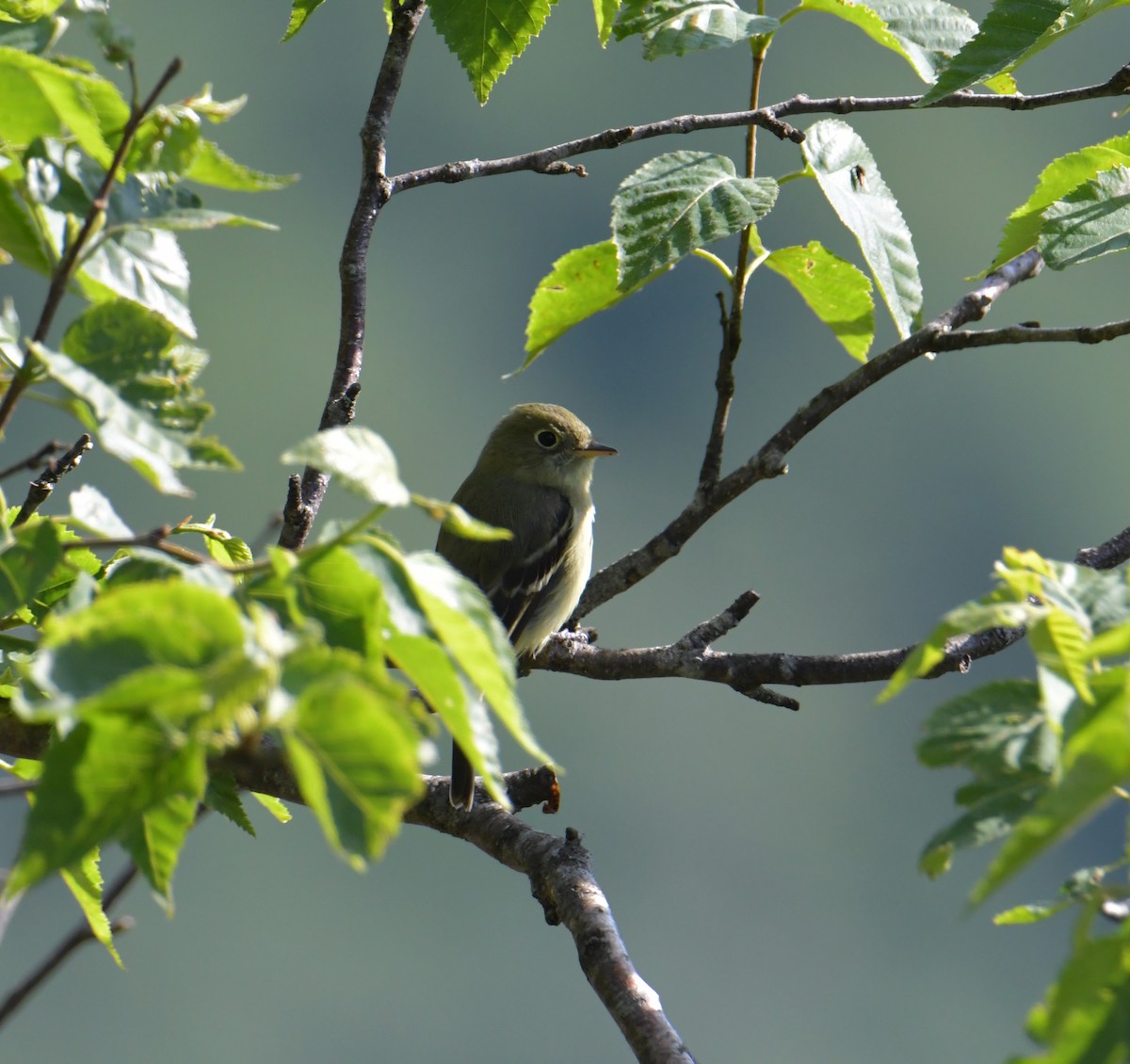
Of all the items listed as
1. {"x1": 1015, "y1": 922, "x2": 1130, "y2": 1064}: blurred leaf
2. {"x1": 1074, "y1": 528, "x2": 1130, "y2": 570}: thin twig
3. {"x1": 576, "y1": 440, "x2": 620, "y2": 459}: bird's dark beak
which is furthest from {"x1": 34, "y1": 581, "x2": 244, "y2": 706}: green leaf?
{"x1": 576, "y1": 440, "x2": 620, "y2": 459}: bird's dark beak

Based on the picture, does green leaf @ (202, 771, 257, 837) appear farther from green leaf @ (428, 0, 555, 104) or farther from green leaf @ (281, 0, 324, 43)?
green leaf @ (281, 0, 324, 43)

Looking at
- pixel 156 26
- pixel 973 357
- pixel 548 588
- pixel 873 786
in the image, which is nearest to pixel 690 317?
pixel 973 357

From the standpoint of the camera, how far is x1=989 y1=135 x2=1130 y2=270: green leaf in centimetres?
254

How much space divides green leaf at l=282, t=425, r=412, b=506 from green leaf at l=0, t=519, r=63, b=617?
391 mm

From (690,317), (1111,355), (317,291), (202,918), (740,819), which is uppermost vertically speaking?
(1111,355)

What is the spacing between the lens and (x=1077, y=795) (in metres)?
1.06

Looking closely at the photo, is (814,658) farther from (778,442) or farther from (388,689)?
(388,689)

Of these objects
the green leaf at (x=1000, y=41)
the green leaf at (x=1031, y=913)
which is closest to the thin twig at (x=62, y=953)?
the green leaf at (x=1031, y=913)

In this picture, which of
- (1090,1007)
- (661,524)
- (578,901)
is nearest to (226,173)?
(1090,1007)

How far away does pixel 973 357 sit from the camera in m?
84.2

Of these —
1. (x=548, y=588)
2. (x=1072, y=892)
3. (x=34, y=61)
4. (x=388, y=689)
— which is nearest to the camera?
(x=388, y=689)

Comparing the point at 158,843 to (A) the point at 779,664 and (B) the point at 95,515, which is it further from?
(A) the point at 779,664

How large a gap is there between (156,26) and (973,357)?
2066 inches

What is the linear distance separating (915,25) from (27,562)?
6.84ft
